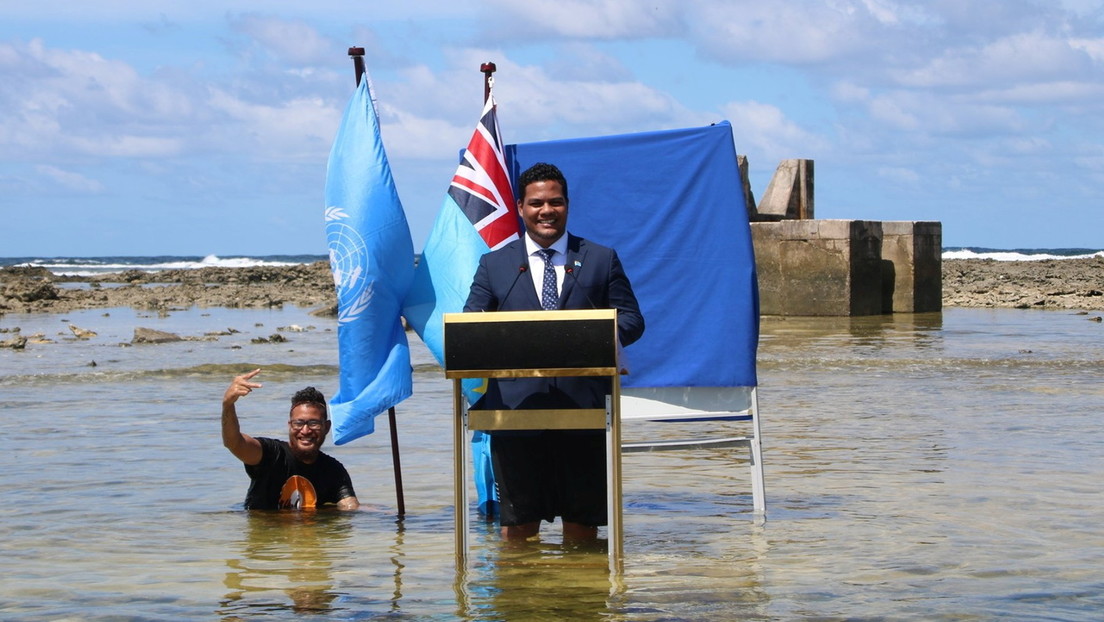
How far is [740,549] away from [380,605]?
5.96 feet

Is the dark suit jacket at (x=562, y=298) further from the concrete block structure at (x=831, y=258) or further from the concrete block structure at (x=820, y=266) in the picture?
the concrete block structure at (x=820, y=266)

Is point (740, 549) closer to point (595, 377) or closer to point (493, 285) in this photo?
point (595, 377)

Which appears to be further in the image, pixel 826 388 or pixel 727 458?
pixel 826 388

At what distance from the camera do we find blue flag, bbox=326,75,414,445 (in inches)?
260

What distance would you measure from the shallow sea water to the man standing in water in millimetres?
133

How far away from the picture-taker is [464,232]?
6.67 m

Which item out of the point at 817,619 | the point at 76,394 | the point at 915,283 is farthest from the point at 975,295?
the point at 817,619

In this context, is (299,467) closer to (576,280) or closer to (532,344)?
(576,280)

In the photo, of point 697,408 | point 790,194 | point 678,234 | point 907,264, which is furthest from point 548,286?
point 907,264

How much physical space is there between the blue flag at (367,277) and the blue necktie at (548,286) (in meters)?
1.09

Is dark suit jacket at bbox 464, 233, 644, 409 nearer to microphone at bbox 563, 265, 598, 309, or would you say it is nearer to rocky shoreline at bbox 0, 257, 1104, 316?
microphone at bbox 563, 265, 598, 309

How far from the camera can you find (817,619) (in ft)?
16.8

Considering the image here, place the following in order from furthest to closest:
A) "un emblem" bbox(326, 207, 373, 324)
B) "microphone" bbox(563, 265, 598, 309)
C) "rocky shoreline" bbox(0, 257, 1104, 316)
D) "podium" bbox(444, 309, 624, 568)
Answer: "rocky shoreline" bbox(0, 257, 1104, 316) < "un emblem" bbox(326, 207, 373, 324) < "microphone" bbox(563, 265, 598, 309) < "podium" bbox(444, 309, 624, 568)

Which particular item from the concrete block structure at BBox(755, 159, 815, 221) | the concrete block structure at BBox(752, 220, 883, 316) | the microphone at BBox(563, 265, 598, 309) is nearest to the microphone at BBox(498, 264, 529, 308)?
the microphone at BBox(563, 265, 598, 309)
